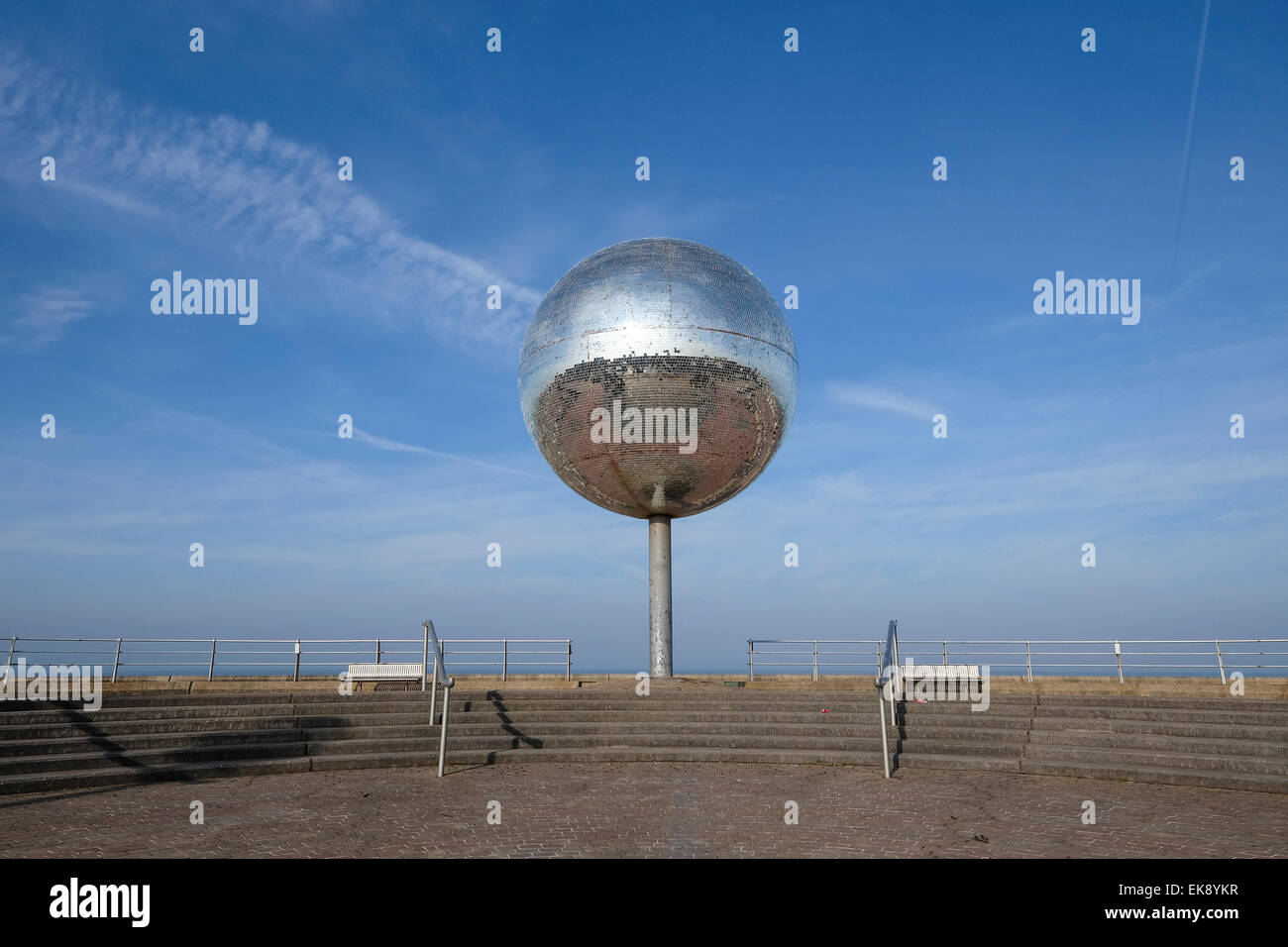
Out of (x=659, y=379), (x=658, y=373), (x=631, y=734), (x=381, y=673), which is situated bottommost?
(x=631, y=734)

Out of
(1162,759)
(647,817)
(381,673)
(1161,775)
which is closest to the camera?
(647,817)

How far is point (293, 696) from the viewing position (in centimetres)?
1366

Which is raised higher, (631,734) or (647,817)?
(647,817)

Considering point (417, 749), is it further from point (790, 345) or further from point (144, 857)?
point (790, 345)

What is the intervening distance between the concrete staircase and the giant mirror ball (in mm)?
4410

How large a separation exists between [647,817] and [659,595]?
8.96m

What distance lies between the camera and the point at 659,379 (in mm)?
15383

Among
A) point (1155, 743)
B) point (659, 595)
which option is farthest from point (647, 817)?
point (659, 595)

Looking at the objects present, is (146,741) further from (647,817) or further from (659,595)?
(659,595)

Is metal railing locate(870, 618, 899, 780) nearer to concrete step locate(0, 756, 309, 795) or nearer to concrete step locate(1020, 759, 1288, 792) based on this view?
concrete step locate(1020, 759, 1288, 792)

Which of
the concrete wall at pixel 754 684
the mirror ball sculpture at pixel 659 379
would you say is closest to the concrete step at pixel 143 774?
the concrete wall at pixel 754 684

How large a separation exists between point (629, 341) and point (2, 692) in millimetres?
10990

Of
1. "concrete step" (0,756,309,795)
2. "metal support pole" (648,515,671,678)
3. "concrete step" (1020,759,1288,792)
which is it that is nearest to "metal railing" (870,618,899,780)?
"concrete step" (1020,759,1288,792)

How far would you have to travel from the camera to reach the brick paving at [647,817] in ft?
23.6
